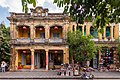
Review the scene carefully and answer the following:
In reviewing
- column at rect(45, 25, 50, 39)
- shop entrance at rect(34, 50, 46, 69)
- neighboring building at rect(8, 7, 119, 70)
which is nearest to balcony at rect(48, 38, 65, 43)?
neighboring building at rect(8, 7, 119, 70)

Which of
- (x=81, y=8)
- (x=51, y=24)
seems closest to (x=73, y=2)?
(x=81, y=8)

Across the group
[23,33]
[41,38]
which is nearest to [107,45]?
[41,38]

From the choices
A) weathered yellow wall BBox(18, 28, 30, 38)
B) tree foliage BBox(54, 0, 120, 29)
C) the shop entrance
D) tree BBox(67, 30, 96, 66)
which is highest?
weathered yellow wall BBox(18, 28, 30, 38)

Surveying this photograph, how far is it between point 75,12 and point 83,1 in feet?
0.78

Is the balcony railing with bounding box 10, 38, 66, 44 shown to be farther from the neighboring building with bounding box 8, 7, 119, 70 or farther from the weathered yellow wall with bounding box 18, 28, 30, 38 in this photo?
the weathered yellow wall with bounding box 18, 28, 30, 38

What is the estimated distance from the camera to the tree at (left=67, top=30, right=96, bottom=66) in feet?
88.2

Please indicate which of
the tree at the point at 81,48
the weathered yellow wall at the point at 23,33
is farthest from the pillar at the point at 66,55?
the weathered yellow wall at the point at 23,33

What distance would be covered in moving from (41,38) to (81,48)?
7288mm

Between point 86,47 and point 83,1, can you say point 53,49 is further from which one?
point 83,1

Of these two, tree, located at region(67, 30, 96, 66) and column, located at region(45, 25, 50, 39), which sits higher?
column, located at region(45, 25, 50, 39)

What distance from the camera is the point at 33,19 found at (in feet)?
105

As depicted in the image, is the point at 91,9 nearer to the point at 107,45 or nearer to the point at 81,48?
the point at 81,48

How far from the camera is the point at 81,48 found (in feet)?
87.2

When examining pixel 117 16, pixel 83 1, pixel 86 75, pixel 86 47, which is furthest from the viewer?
pixel 86 47
